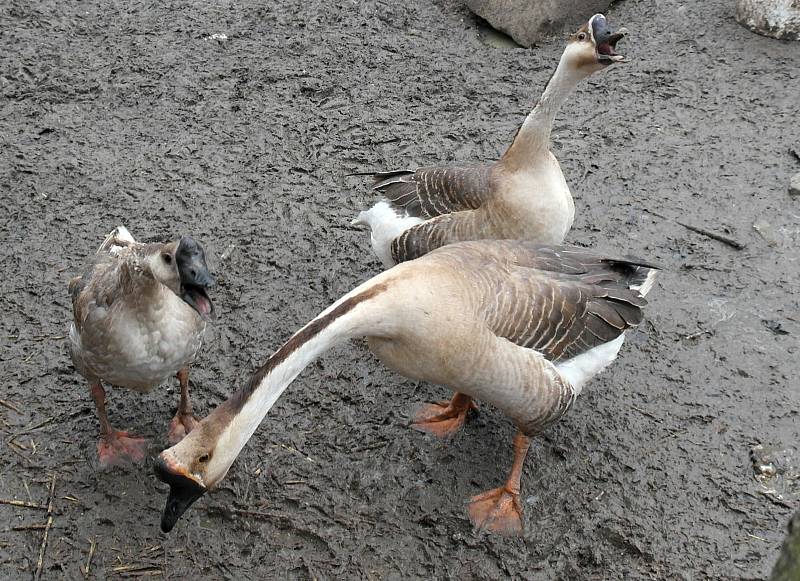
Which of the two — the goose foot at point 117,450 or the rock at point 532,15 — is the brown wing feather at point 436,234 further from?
the rock at point 532,15

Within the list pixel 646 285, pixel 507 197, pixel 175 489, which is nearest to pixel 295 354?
pixel 175 489

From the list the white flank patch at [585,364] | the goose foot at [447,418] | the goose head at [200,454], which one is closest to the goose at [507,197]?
the white flank patch at [585,364]

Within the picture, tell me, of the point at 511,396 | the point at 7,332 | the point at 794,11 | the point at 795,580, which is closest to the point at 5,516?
the point at 7,332

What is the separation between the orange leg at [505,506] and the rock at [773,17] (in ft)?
16.5

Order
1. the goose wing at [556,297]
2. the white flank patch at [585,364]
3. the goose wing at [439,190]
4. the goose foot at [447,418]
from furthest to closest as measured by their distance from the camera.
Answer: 1. the goose wing at [439,190]
2. the goose foot at [447,418]
3. the white flank patch at [585,364]
4. the goose wing at [556,297]

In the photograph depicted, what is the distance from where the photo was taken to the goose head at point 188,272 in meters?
2.75

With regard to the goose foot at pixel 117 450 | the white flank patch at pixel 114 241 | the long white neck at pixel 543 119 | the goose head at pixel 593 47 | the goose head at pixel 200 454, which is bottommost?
the goose foot at pixel 117 450

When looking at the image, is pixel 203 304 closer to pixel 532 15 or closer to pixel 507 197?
pixel 507 197

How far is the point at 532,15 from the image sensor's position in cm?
672

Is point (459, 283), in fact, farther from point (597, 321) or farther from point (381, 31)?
point (381, 31)

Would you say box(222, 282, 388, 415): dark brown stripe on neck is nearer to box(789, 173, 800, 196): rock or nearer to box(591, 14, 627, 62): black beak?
box(591, 14, 627, 62): black beak

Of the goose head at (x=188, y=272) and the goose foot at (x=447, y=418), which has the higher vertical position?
the goose head at (x=188, y=272)

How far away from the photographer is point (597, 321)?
138 inches

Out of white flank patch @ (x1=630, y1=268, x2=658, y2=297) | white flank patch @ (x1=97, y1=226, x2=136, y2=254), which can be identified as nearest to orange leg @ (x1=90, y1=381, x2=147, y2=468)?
white flank patch @ (x1=97, y1=226, x2=136, y2=254)
